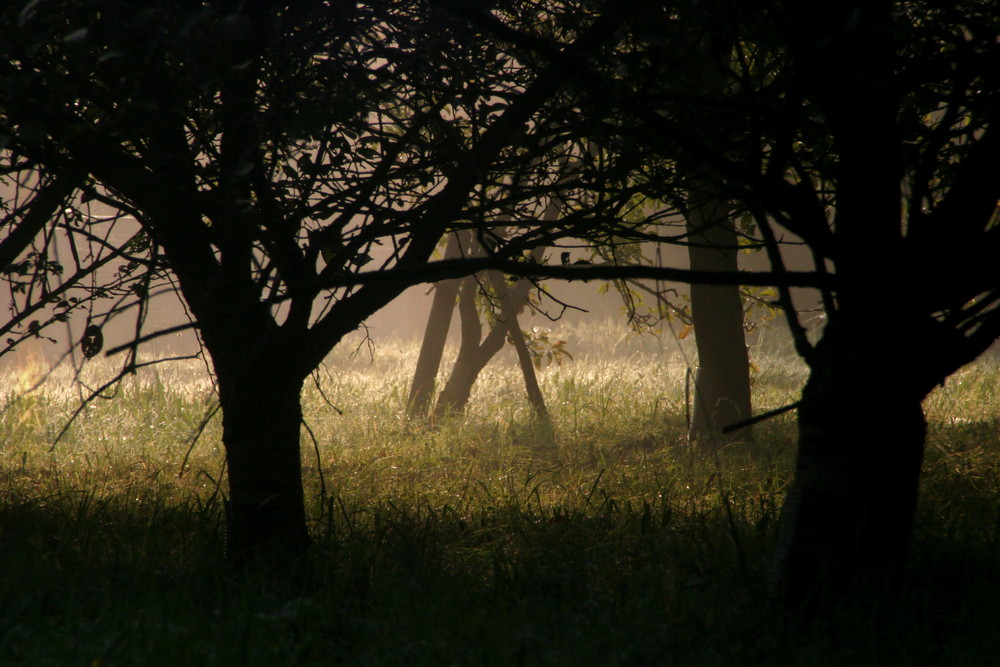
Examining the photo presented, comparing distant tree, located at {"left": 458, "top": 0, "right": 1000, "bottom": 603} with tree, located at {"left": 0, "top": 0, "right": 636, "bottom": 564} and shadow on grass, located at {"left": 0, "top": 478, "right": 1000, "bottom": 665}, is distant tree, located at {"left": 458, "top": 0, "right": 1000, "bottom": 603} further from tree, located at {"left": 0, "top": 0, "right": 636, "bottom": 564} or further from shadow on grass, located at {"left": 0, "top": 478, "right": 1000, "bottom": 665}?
tree, located at {"left": 0, "top": 0, "right": 636, "bottom": 564}

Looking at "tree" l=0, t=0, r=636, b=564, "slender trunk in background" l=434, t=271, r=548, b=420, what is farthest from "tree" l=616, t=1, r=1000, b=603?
"slender trunk in background" l=434, t=271, r=548, b=420

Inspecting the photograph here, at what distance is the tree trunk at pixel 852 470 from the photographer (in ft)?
8.99

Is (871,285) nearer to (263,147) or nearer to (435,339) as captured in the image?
(263,147)

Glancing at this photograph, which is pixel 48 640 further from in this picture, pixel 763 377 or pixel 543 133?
pixel 763 377

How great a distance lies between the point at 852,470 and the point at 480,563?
1.62m

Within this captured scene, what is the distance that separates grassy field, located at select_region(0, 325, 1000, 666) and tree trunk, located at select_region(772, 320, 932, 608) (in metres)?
0.09

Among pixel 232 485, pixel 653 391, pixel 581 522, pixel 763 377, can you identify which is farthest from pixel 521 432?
pixel 763 377

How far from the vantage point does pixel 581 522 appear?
159 inches

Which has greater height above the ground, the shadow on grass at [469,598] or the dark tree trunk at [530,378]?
the dark tree trunk at [530,378]

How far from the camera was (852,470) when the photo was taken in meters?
2.77

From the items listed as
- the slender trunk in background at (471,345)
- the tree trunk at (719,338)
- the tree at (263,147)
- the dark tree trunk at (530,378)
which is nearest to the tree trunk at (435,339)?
the slender trunk in background at (471,345)

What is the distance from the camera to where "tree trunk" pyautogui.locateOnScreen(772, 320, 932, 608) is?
2740 mm

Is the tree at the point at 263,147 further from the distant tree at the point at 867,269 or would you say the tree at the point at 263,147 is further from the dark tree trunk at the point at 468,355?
the dark tree trunk at the point at 468,355

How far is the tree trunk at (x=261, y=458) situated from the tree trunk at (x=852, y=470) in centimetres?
204
